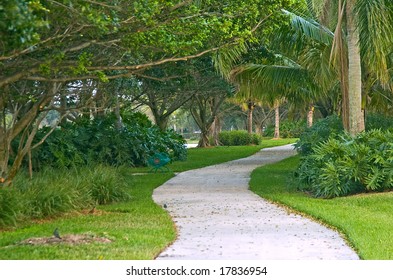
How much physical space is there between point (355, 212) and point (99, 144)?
15299mm

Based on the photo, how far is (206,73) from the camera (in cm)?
2489

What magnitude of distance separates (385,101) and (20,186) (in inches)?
646

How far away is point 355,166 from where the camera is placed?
653 inches

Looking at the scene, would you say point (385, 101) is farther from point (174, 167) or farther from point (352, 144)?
point (352, 144)

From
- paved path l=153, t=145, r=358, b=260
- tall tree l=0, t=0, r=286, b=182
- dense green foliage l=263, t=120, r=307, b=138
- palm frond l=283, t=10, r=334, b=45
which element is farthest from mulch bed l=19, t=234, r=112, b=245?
dense green foliage l=263, t=120, r=307, b=138

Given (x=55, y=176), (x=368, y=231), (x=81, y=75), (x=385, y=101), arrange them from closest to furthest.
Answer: (x=368, y=231) → (x=81, y=75) → (x=55, y=176) → (x=385, y=101)

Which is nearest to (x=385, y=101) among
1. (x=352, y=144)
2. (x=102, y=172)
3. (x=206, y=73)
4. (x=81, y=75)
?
(x=206, y=73)

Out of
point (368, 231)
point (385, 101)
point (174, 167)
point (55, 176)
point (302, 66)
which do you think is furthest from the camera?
point (174, 167)

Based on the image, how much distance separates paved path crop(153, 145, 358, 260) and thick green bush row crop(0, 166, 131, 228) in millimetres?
1143

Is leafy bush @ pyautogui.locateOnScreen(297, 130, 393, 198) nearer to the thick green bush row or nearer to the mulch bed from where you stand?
the thick green bush row

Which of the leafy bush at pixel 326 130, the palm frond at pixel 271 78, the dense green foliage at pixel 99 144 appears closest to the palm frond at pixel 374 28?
A: the leafy bush at pixel 326 130

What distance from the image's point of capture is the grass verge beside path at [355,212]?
33.6 ft

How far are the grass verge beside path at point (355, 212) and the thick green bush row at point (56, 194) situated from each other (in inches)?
136

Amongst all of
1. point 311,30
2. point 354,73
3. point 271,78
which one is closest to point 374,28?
point 354,73
